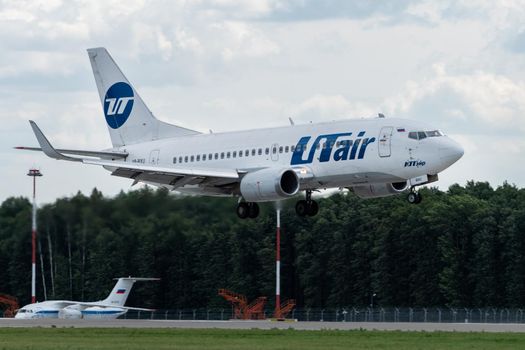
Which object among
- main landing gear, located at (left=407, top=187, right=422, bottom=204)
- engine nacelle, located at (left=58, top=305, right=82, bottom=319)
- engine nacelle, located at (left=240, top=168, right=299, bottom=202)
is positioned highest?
engine nacelle, located at (left=240, top=168, right=299, bottom=202)

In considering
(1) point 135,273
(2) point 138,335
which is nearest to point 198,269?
(1) point 135,273

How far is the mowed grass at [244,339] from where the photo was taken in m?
76.5

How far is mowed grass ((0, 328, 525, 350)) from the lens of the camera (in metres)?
76.5

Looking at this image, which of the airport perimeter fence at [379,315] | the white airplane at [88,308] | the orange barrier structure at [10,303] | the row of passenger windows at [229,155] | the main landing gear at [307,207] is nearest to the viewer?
the row of passenger windows at [229,155]

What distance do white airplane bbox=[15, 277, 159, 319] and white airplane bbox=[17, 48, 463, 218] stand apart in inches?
1458

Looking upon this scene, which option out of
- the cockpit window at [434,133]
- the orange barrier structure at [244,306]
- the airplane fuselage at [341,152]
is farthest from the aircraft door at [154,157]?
the orange barrier structure at [244,306]

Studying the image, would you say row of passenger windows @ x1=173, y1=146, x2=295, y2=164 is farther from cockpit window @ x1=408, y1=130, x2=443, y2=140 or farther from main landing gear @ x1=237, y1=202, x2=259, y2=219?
cockpit window @ x1=408, y1=130, x2=443, y2=140

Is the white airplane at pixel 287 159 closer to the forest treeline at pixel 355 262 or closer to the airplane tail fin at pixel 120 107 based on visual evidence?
the airplane tail fin at pixel 120 107

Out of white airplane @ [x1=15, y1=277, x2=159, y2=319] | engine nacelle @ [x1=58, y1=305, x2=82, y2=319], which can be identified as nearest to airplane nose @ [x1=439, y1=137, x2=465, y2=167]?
white airplane @ [x1=15, y1=277, x2=159, y2=319]

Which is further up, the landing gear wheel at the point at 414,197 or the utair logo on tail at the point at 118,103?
the utair logo on tail at the point at 118,103

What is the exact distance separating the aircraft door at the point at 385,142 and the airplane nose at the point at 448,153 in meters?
2.72

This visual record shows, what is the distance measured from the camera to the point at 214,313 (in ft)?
470

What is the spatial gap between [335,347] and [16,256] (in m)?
52.3

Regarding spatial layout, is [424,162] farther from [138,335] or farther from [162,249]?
[162,249]
